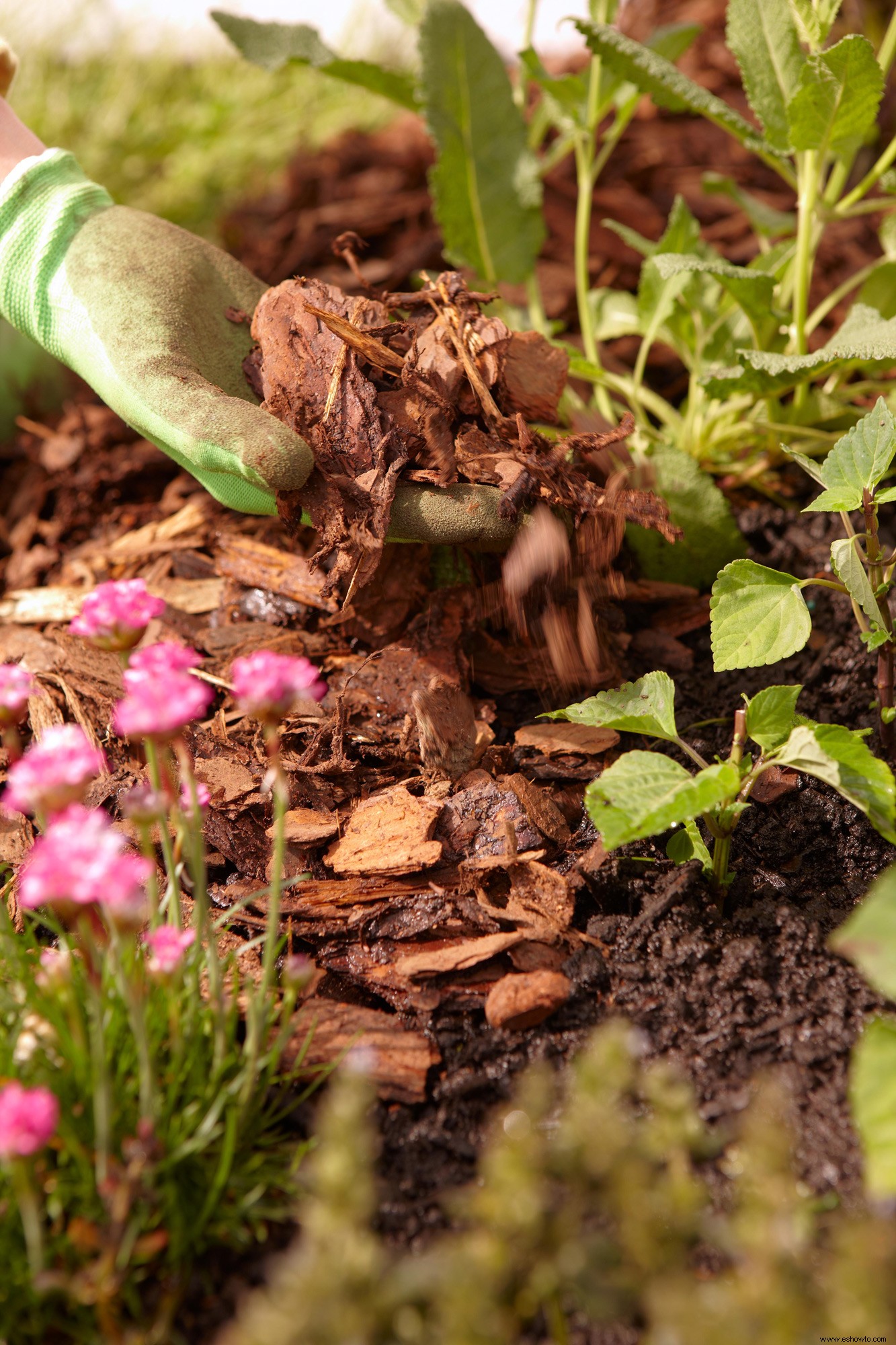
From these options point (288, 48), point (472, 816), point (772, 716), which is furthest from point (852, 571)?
point (288, 48)

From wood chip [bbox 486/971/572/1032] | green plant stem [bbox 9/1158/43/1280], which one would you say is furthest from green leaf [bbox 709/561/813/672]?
green plant stem [bbox 9/1158/43/1280]

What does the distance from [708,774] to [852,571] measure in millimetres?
353

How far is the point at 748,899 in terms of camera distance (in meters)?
1.26

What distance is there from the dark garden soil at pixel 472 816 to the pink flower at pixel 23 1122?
0.91 feet

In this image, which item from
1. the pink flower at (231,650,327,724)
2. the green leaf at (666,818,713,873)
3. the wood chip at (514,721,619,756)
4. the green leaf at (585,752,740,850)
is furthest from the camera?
the wood chip at (514,721,619,756)

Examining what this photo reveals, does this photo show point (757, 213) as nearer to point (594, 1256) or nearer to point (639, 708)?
point (639, 708)

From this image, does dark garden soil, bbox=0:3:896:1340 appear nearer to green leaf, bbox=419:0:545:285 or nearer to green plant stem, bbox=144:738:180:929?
green plant stem, bbox=144:738:180:929

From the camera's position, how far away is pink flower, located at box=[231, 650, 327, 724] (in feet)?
2.87

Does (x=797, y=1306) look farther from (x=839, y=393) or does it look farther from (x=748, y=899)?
(x=839, y=393)

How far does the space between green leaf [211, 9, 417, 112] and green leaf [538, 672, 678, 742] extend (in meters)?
1.55

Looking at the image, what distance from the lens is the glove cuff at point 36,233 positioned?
5.16 feet

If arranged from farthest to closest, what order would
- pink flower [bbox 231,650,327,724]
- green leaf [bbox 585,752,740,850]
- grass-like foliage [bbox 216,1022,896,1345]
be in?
green leaf [bbox 585,752,740,850]
pink flower [bbox 231,650,327,724]
grass-like foliage [bbox 216,1022,896,1345]

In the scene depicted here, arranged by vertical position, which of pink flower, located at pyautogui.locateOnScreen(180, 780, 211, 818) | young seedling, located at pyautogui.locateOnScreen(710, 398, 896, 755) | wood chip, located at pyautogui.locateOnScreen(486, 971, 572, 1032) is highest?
young seedling, located at pyautogui.locateOnScreen(710, 398, 896, 755)

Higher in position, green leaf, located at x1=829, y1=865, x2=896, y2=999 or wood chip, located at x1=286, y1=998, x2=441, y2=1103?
green leaf, located at x1=829, y1=865, x2=896, y2=999
